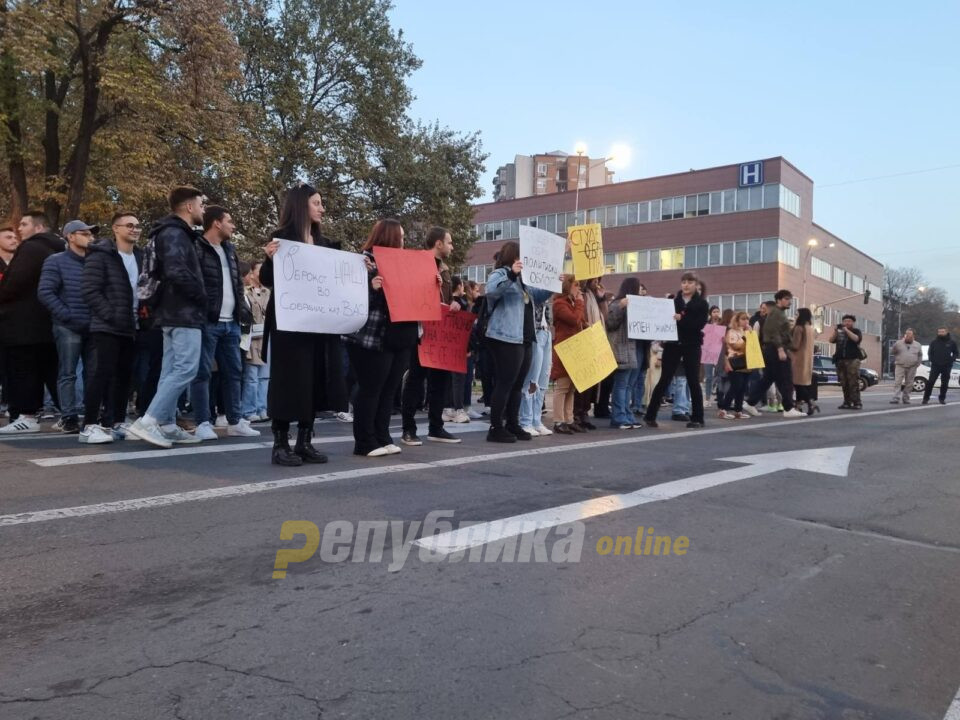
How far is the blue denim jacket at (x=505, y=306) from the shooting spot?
751 cm

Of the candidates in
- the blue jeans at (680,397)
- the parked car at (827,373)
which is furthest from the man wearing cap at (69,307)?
the parked car at (827,373)

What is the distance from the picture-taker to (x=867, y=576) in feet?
11.7

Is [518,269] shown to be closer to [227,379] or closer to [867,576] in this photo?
[227,379]

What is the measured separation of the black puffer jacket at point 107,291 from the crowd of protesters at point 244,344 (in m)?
0.01

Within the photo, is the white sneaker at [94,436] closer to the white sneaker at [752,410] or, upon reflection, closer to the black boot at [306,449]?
the black boot at [306,449]

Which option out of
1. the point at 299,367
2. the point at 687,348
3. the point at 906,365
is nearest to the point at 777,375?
the point at 687,348

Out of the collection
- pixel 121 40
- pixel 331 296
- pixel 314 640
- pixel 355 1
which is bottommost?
pixel 314 640

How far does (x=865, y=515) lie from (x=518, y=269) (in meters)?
3.72

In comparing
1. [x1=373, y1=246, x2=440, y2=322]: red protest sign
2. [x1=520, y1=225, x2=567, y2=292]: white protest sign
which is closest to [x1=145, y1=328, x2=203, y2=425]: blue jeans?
[x1=373, y1=246, x2=440, y2=322]: red protest sign

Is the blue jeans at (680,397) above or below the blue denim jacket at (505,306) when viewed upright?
below

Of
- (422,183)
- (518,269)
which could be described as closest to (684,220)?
(422,183)

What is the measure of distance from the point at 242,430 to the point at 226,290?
1.62 meters

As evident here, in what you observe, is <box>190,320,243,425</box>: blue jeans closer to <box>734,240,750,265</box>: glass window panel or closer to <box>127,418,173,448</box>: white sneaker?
<box>127,418,173,448</box>: white sneaker

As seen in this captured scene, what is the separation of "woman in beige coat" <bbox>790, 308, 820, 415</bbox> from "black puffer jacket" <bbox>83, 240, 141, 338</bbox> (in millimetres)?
10480
